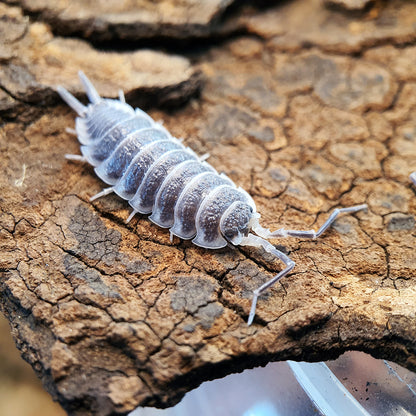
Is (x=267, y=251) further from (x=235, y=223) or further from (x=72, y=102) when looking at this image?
(x=72, y=102)

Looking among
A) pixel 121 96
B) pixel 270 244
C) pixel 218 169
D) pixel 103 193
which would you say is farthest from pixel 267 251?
pixel 121 96

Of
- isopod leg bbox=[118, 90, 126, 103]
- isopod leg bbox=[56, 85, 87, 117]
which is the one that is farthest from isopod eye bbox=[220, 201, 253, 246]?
isopod leg bbox=[56, 85, 87, 117]

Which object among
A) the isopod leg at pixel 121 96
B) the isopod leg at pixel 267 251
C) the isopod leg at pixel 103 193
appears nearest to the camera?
the isopod leg at pixel 267 251

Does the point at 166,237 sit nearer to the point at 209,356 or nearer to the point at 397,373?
the point at 209,356

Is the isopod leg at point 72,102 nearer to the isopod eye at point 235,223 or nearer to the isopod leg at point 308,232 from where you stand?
the isopod eye at point 235,223

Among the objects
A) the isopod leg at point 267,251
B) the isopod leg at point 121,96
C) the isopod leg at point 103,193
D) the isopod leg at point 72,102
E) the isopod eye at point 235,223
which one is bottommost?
the isopod leg at point 267,251

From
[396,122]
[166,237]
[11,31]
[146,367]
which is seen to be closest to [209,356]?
[146,367]

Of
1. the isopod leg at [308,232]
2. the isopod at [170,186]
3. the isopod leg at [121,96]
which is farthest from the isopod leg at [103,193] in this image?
the isopod leg at [308,232]

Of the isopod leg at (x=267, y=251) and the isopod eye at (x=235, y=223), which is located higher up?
the isopod eye at (x=235, y=223)
